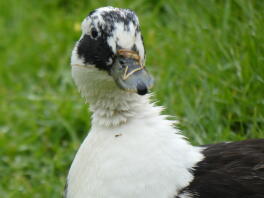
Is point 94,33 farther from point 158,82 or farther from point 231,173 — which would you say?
point 158,82

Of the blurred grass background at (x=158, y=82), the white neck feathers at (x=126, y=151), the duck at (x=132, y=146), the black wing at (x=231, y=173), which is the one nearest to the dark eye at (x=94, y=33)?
the duck at (x=132, y=146)

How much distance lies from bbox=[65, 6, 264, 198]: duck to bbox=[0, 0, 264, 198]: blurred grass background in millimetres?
746

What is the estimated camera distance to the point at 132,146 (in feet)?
8.32

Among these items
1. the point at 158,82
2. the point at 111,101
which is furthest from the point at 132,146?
the point at 158,82

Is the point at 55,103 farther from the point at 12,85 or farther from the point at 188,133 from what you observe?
the point at 188,133

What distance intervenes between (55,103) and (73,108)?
17cm

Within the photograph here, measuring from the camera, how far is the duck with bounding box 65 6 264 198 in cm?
243

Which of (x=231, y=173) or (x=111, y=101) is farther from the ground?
(x=111, y=101)

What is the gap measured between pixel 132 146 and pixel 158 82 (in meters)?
1.60

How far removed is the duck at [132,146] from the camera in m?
2.43

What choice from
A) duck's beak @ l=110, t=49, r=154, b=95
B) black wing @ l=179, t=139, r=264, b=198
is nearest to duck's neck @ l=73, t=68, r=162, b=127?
duck's beak @ l=110, t=49, r=154, b=95

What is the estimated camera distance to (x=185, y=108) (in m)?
3.56

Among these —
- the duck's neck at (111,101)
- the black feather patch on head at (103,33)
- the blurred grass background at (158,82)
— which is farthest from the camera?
the blurred grass background at (158,82)

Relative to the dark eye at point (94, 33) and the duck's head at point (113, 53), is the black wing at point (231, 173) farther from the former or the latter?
the dark eye at point (94, 33)
